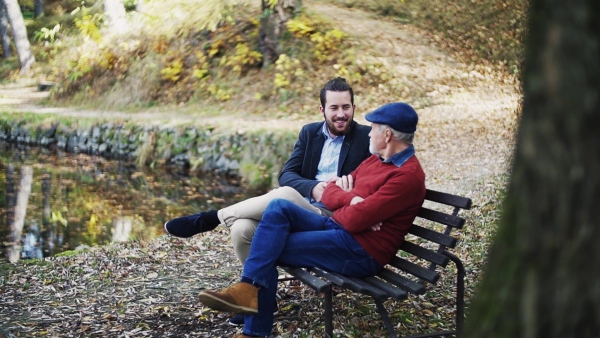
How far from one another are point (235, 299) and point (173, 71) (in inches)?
522

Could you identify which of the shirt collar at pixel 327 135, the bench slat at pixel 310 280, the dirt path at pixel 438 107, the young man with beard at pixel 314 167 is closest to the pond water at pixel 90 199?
the dirt path at pixel 438 107

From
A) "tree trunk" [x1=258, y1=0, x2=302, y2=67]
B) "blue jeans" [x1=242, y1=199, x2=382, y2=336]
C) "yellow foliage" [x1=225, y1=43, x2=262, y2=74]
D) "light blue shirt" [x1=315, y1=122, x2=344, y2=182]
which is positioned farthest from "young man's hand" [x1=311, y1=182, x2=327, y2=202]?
"yellow foliage" [x1=225, y1=43, x2=262, y2=74]

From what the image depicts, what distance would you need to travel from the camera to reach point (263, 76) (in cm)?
1481

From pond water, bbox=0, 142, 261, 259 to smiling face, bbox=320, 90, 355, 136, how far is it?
15.2 feet

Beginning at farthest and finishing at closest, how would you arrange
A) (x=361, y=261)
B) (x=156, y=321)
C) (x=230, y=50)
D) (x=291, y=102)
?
(x=230, y=50), (x=291, y=102), (x=156, y=321), (x=361, y=261)

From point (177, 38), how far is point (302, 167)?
13162 millimetres

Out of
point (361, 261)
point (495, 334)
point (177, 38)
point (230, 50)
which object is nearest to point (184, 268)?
point (361, 261)

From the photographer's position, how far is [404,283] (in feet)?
11.7

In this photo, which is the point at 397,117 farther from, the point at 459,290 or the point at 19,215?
the point at 19,215

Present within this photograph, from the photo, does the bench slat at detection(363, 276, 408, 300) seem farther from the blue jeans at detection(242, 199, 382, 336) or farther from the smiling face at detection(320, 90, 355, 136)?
the smiling face at detection(320, 90, 355, 136)

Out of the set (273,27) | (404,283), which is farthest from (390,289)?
(273,27)

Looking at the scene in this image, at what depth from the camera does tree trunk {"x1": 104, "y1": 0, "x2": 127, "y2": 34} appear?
61.4 feet

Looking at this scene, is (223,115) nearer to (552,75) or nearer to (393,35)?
(393,35)

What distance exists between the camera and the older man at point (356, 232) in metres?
3.71
